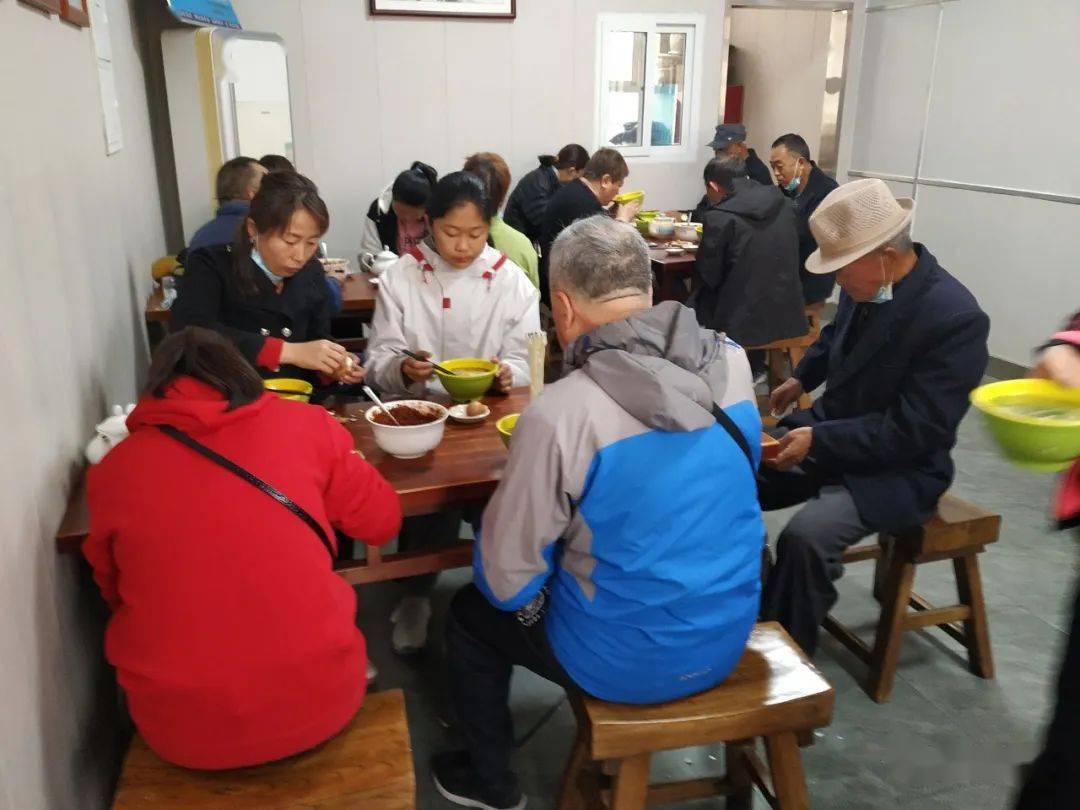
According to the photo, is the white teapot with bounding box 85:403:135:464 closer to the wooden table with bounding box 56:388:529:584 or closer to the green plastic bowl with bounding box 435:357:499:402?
the wooden table with bounding box 56:388:529:584

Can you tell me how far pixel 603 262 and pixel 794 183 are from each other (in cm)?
377

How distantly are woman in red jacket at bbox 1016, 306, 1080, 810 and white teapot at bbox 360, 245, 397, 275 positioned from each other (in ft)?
9.35

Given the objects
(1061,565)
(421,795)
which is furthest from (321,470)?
(1061,565)

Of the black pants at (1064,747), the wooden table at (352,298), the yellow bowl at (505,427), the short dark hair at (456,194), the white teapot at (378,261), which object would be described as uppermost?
the short dark hair at (456,194)

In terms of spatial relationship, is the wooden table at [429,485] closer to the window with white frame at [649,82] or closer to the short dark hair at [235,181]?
the short dark hair at [235,181]

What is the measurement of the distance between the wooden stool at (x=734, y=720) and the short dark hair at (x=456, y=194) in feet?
4.33

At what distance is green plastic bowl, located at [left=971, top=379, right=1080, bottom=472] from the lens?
0.99 m

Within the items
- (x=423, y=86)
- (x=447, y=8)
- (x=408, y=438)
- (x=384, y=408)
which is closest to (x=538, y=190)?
(x=423, y=86)

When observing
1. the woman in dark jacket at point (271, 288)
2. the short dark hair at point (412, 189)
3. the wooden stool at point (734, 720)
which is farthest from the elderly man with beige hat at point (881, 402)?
the short dark hair at point (412, 189)

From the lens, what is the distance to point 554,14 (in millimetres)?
5414

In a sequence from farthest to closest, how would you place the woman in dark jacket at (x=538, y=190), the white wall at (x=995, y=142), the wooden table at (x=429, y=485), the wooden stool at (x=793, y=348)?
1. the woman in dark jacket at (x=538, y=190)
2. the white wall at (x=995, y=142)
3. the wooden stool at (x=793, y=348)
4. the wooden table at (x=429, y=485)

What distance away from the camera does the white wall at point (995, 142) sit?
4.46 metres

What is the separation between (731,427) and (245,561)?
83cm

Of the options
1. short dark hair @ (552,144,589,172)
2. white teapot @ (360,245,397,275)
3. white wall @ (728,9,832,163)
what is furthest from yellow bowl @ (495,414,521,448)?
white wall @ (728,9,832,163)
